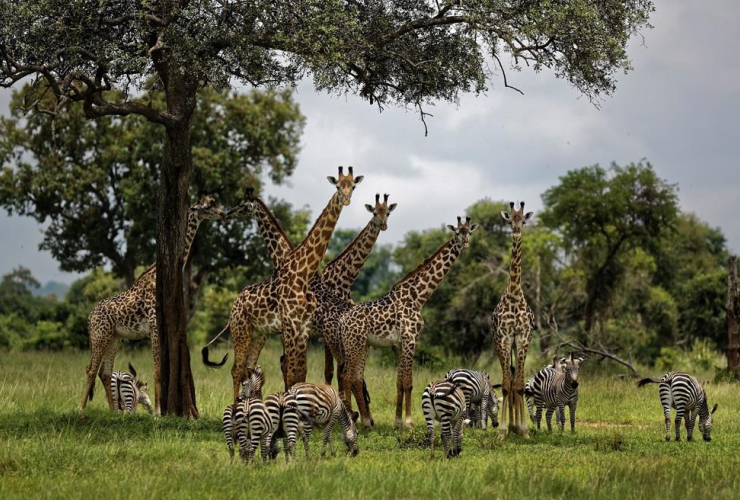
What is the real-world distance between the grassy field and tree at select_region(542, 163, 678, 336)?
1709cm

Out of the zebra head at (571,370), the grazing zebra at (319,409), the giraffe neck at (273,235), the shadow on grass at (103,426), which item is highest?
the giraffe neck at (273,235)

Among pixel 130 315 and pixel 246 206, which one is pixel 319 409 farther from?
pixel 130 315

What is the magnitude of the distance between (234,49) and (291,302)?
4.05m

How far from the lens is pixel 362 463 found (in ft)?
37.8

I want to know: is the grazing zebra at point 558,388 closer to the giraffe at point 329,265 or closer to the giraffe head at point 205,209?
the giraffe at point 329,265

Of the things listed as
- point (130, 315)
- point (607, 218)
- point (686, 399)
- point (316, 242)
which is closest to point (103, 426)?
point (130, 315)

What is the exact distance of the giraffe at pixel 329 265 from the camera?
15430mm

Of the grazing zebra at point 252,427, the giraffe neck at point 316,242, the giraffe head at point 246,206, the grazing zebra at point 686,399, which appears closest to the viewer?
the grazing zebra at point 252,427

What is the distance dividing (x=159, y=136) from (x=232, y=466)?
2474 centimetres

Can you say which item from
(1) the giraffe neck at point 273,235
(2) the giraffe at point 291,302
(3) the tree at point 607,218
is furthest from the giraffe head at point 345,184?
(3) the tree at point 607,218

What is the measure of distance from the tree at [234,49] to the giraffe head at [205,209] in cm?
43

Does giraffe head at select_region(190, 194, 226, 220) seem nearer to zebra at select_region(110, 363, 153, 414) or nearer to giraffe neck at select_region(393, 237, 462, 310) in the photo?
zebra at select_region(110, 363, 153, 414)

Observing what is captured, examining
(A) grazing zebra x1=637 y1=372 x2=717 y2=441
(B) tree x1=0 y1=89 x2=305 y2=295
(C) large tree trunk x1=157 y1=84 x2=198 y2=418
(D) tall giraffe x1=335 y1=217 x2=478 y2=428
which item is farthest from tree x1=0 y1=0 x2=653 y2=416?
(B) tree x1=0 y1=89 x2=305 y2=295

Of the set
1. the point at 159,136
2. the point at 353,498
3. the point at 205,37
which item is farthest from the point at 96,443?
the point at 159,136
